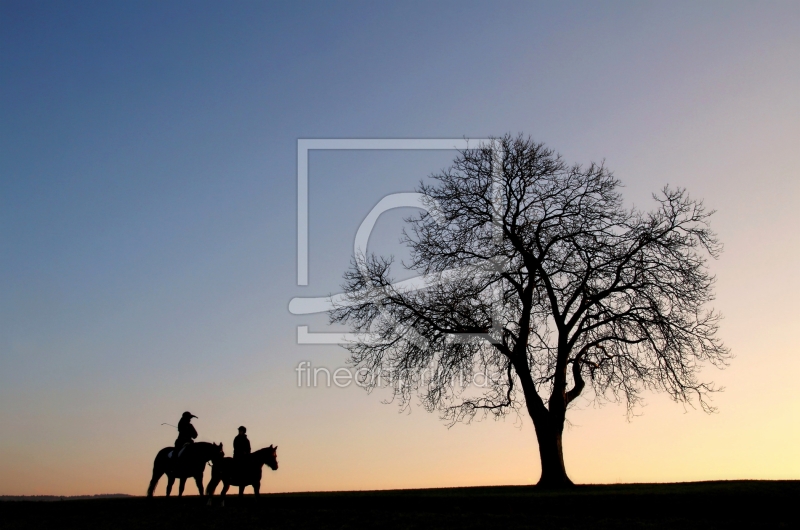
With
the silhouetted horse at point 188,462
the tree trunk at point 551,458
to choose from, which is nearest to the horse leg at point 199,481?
the silhouetted horse at point 188,462

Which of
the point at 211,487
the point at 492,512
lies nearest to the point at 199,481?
the point at 211,487

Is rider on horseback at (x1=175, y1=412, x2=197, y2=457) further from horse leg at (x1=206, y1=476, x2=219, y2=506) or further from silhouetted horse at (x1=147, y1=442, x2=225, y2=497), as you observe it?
horse leg at (x1=206, y1=476, x2=219, y2=506)

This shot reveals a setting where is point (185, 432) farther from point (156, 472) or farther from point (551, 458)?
point (551, 458)

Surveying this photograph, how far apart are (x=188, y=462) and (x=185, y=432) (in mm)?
886

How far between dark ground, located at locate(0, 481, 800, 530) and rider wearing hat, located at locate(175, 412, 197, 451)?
5.31 ft

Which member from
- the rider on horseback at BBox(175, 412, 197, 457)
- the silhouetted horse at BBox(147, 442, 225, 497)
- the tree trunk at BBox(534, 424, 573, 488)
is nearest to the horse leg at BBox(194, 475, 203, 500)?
the silhouetted horse at BBox(147, 442, 225, 497)

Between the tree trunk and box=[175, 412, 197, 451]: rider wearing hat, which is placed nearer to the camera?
box=[175, 412, 197, 451]: rider wearing hat

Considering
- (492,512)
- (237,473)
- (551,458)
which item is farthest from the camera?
(551,458)

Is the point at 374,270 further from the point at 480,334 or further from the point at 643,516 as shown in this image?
the point at 643,516

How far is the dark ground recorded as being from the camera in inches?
655

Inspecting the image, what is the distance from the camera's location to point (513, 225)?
26.2 metres

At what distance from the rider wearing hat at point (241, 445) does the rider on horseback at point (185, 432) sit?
1184mm

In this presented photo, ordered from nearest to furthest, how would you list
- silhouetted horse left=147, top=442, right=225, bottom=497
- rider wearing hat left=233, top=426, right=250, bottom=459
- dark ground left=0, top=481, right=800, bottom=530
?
dark ground left=0, top=481, right=800, bottom=530, silhouetted horse left=147, top=442, right=225, bottom=497, rider wearing hat left=233, top=426, right=250, bottom=459

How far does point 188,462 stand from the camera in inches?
814
